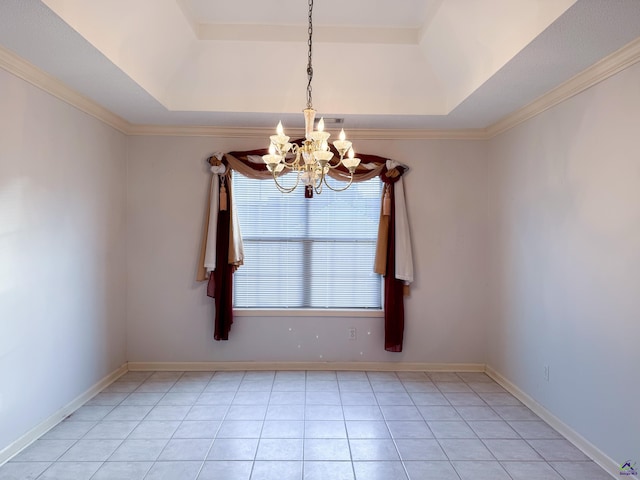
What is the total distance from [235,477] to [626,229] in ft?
8.78

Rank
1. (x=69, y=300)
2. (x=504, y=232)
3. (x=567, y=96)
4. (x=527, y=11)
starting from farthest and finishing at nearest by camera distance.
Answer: (x=504, y=232)
(x=69, y=300)
(x=567, y=96)
(x=527, y=11)

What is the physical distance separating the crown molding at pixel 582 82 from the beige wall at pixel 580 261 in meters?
0.05

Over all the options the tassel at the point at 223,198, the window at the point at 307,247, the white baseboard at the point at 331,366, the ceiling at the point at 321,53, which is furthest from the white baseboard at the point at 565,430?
the tassel at the point at 223,198

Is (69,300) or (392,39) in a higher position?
(392,39)

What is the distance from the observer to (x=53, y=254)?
3061 millimetres

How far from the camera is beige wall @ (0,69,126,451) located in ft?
8.57

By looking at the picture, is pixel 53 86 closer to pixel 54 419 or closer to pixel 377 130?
pixel 54 419

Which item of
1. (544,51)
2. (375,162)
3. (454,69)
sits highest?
(454,69)

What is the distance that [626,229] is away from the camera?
238 cm

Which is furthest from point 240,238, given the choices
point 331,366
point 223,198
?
point 331,366

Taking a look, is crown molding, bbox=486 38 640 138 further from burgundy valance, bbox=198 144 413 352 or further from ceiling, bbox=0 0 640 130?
burgundy valance, bbox=198 144 413 352

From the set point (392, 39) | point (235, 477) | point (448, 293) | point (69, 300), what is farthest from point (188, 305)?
point (392, 39)

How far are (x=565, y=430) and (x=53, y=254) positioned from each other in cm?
390

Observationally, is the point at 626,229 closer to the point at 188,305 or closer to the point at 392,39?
the point at 392,39
